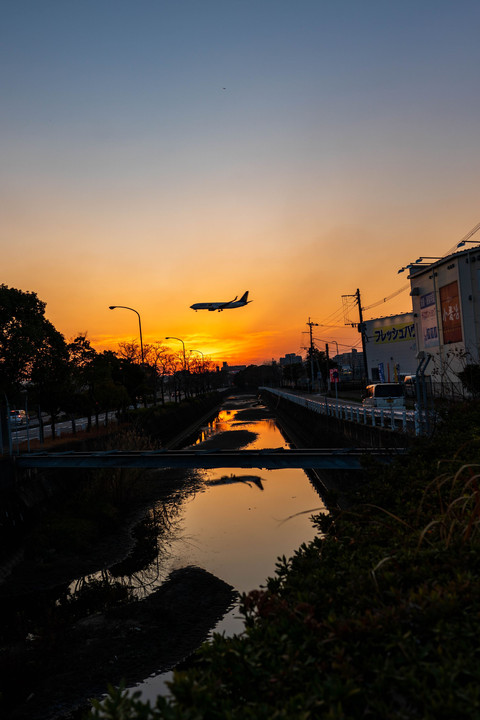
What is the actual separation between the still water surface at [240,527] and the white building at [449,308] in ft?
51.4

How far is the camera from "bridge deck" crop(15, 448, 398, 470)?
55.5 feet

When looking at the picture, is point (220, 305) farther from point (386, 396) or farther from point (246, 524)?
point (246, 524)

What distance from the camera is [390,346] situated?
265 ft

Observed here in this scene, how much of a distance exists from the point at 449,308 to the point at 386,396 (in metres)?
15.0

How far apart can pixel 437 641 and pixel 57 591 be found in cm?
1407

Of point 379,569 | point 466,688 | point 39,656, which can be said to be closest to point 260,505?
point 39,656

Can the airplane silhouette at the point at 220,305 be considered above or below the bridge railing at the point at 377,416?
above

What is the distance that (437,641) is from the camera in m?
3.49

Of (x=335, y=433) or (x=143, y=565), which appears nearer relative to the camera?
(x=143, y=565)

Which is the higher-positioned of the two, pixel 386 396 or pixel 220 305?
pixel 220 305

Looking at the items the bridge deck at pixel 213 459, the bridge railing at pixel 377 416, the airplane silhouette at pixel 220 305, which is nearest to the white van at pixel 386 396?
the bridge railing at pixel 377 416

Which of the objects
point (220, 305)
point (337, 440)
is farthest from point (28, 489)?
point (220, 305)

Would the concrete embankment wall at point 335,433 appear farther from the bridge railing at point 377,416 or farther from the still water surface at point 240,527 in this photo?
the still water surface at point 240,527

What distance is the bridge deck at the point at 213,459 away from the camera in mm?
16906
